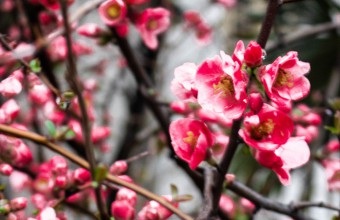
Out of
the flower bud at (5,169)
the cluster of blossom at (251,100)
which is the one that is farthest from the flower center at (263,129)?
the flower bud at (5,169)

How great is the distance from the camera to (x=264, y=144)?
0.51 m

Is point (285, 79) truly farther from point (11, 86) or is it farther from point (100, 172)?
point (11, 86)

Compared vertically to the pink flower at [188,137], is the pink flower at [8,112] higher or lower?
higher

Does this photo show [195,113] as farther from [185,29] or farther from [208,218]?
[185,29]

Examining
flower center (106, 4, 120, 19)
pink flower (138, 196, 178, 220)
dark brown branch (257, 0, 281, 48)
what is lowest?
pink flower (138, 196, 178, 220)

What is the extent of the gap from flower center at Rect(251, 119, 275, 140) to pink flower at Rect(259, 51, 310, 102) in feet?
0.09

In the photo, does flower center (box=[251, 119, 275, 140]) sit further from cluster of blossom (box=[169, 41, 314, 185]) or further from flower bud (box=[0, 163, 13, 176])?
flower bud (box=[0, 163, 13, 176])

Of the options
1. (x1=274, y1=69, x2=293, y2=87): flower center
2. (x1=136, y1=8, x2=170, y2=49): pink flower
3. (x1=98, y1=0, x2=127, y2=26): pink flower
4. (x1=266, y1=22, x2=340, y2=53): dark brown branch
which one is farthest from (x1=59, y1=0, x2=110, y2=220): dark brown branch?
(x1=266, y1=22, x2=340, y2=53): dark brown branch

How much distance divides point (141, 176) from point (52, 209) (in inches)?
59.0

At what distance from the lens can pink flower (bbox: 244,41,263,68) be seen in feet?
1.55

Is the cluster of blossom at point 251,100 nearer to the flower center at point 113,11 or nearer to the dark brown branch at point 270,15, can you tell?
the dark brown branch at point 270,15

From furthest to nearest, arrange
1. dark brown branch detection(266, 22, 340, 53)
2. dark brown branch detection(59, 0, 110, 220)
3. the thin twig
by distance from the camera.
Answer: dark brown branch detection(266, 22, 340, 53) < the thin twig < dark brown branch detection(59, 0, 110, 220)

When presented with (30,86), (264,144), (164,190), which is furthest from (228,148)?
(164,190)

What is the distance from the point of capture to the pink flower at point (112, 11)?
75cm
